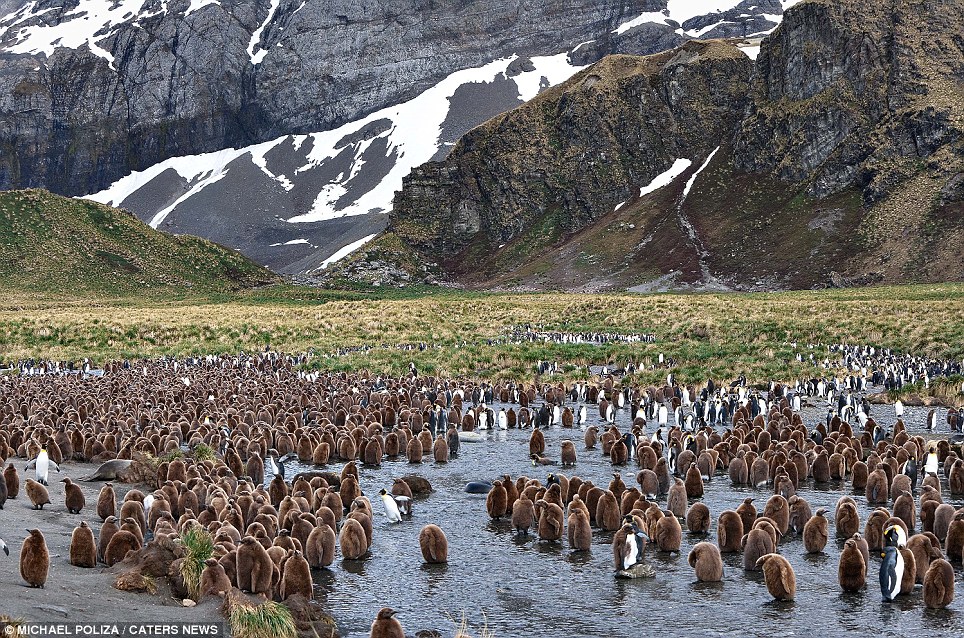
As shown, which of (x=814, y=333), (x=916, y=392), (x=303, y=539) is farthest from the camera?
(x=814, y=333)

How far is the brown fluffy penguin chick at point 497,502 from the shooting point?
49.4 feet

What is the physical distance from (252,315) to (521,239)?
3669 inches

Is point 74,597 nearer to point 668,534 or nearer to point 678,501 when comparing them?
point 668,534

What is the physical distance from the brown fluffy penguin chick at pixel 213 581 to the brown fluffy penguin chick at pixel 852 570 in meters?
7.28

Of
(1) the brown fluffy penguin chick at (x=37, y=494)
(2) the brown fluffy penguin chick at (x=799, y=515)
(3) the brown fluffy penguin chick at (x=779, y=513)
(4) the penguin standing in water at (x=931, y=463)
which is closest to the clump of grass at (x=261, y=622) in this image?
(1) the brown fluffy penguin chick at (x=37, y=494)

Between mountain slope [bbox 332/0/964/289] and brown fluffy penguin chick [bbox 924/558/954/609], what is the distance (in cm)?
9107

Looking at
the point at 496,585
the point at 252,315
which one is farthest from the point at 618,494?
the point at 252,315

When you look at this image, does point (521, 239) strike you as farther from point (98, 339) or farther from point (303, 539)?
point (303, 539)

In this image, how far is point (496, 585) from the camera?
38.9 ft

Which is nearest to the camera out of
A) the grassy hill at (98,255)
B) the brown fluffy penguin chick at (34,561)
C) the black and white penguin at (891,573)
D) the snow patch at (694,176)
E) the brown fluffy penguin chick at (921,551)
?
the brown fluffy penguin chick at (34,561)

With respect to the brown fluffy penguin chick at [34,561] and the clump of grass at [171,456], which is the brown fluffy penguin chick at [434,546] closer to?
the brown fluffy penguin chick at [34,561]

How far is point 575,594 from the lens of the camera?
11.5 meters

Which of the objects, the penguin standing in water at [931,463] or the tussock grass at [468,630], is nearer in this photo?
the tussock grass at [468,630]

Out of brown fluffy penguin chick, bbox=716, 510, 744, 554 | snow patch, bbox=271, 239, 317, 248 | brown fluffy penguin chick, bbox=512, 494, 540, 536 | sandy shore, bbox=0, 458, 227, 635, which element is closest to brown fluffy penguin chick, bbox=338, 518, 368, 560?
brown fluffy penguin chick, bbox=512, 494, 540, 536
